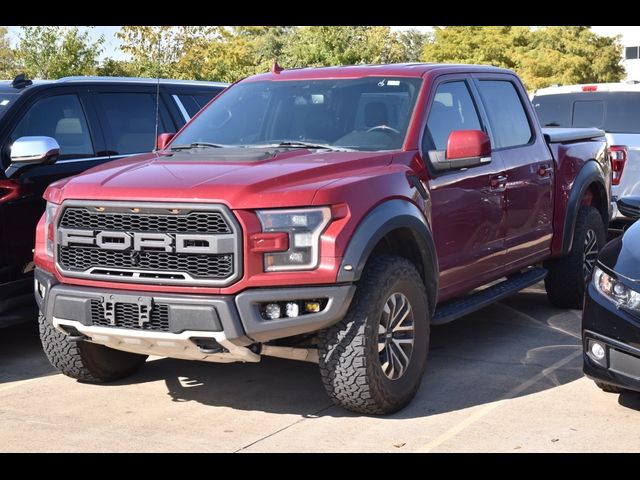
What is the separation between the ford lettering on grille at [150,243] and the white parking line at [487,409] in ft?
4.21

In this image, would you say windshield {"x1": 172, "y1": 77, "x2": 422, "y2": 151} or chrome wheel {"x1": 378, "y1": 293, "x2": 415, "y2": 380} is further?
windshield {"x1": 172, "y1": 77, "x2": 422, "y2": 151}

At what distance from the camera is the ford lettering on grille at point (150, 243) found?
5020 millimetres

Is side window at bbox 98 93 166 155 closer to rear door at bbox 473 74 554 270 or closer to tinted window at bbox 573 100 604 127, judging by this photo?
rear door at bbox 473 74 554 270

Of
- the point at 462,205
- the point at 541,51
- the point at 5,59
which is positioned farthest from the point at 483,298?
the point at 541,51

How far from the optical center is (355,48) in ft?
107

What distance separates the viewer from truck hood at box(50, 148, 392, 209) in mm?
5039

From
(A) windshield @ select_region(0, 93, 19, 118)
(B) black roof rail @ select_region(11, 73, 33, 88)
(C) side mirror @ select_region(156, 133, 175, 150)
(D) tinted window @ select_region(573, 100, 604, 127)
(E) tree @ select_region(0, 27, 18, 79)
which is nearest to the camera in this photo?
(C) side mirror @ select_region(156, 133, 175, 150)

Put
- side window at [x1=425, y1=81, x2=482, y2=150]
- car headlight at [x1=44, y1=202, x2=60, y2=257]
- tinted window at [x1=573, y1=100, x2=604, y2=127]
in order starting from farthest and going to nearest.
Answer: tinted window at [x1=573, y1=100, x2=604, y2=127] → side window at [x1=425, y1=81, x2=482, y2=150] → car headlight at [x1=44, y1=202, x2=60, y2=257]

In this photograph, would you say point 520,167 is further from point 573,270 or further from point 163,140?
point 163,140

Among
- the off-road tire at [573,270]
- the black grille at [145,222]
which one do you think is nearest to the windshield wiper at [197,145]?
Answer: the black grille at [145,222]

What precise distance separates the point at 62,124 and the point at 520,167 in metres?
3.30

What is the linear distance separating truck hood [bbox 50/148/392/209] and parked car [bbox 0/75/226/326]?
1093 mm

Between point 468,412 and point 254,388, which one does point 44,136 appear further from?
point 468,412

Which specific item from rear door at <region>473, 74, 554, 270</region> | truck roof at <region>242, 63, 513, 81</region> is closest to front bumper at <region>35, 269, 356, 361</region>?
truck roof at <region>242, 63, 513, 81</region>
